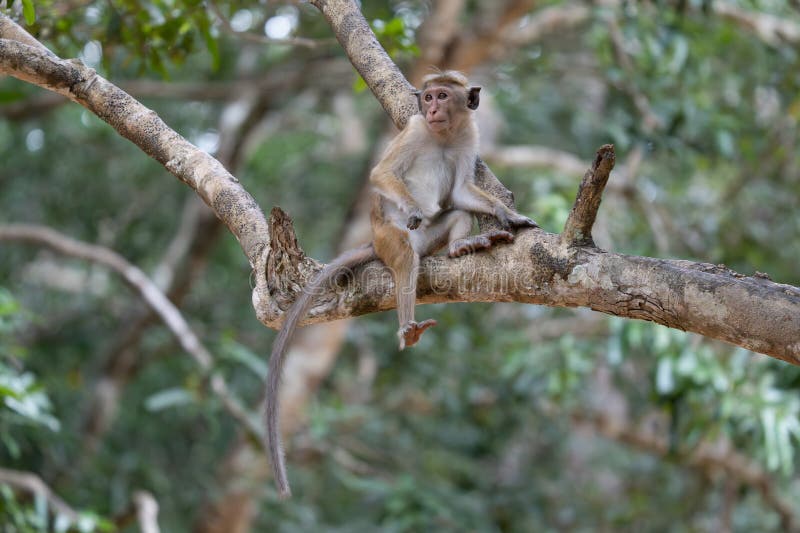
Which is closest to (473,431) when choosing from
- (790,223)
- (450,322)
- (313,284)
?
(450,322)

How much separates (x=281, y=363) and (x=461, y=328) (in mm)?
5752

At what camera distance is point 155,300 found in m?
5.92

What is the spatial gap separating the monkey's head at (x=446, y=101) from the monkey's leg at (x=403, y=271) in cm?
65

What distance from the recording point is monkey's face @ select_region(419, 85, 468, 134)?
13.6ft

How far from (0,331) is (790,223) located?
25.2 feet

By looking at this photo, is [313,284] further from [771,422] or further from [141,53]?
[771,422]

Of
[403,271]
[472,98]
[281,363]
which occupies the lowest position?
[281,363]

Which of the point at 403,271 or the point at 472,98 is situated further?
the point at 472,98

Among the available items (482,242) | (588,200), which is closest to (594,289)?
(588,200)

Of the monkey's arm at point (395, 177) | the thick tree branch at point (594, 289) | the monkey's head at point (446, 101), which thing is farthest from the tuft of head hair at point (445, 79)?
the thick tree branch at point (594, 289)

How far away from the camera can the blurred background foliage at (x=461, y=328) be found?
6.68m

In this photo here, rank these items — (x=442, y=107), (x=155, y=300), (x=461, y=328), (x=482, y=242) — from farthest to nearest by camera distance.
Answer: (x=461, y=328), (x=155, y=300), (x=442, y=107), (x=482, y=242)

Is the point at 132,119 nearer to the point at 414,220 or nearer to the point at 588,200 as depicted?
the point at 414,220

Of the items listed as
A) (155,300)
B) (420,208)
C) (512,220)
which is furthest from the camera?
(155,300)
